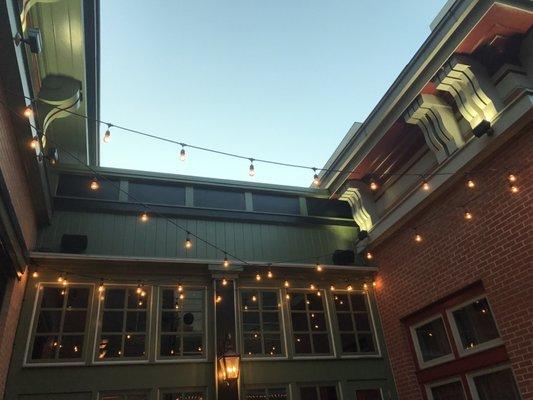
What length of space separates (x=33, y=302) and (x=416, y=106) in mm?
6448

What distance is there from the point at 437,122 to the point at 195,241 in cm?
444

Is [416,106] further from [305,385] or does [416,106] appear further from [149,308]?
[149,308]

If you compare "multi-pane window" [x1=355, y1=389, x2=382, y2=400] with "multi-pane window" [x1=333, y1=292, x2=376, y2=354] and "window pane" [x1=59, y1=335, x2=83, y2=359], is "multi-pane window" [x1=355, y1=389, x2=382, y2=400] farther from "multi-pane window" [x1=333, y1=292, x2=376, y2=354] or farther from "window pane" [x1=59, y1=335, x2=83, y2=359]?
"window pane" [x1=59, y1=335, x2=83, y2=359]

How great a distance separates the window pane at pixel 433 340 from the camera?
689 centimetres

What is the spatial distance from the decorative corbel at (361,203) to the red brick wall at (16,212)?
220 inches

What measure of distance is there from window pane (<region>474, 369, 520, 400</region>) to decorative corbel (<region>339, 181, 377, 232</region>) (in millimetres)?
3242

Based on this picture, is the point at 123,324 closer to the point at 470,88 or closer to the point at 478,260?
the point at 478,260

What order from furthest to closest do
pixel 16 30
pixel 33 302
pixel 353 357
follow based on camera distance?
pixel 353 357 → pixel 33 302 → pixel 16 30

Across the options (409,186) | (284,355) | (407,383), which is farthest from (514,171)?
(284,355)

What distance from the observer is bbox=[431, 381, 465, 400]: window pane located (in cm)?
649

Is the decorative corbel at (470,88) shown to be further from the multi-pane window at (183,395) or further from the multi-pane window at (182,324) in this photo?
the multi-pane window at (183,395)

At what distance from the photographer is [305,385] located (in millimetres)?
7191

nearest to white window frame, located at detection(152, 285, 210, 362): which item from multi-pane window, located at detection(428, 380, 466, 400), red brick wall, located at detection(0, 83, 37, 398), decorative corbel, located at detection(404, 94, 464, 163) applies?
red brick wall, located at detection(0, 83, 37, 398)

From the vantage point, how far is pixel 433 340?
7094 mm
